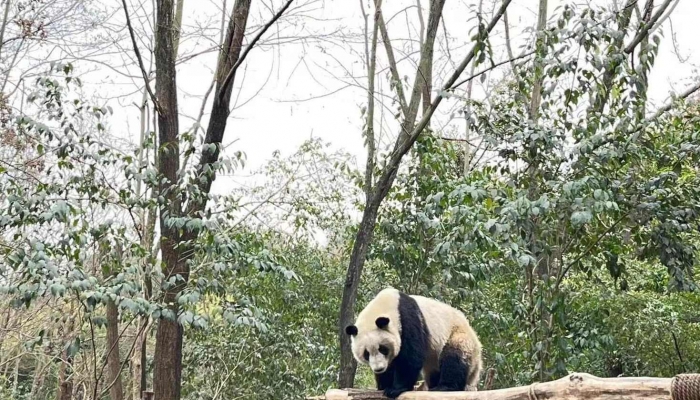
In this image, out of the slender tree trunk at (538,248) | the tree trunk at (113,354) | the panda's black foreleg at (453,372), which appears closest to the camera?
the panda's black foreleg at (453,372)

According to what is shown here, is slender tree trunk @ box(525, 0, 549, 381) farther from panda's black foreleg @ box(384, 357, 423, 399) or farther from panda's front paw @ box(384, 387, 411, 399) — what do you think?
panda's front paw @ box(384, 387, 411, 399)

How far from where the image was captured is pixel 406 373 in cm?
475

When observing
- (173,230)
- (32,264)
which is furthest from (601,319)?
(32,264)

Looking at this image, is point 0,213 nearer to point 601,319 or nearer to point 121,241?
point 121,241

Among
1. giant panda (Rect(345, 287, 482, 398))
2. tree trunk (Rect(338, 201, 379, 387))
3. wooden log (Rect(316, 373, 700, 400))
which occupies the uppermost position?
tree trunk (Rect(338, 201, 379, 387))

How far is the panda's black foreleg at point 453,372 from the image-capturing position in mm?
4898

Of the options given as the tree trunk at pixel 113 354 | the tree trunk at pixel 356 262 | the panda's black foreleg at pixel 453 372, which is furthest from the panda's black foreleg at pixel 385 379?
the tree trunk at pixel 113 354

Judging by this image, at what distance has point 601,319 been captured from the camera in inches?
283

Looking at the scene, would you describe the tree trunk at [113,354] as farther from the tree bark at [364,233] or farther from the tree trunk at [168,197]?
the tree bark at [364,233]

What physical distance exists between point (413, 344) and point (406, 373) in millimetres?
192

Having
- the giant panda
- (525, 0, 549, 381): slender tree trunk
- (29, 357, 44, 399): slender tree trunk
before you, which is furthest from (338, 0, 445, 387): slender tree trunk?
(29, 357, 44, 399): slender tree trunk

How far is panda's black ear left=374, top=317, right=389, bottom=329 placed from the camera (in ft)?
15.5

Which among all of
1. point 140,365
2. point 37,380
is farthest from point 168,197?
point 37,380

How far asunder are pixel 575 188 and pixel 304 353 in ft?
15.5
